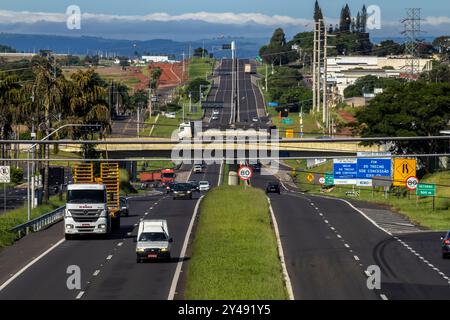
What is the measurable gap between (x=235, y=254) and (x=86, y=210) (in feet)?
35.7

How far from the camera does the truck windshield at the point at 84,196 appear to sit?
6158cm

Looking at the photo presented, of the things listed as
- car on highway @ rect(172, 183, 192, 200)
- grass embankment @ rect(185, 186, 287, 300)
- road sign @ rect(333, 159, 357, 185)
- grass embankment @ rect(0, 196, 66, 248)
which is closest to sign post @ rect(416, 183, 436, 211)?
road sign @ rect(333, 159, 357, 185)

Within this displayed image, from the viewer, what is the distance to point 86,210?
201ft

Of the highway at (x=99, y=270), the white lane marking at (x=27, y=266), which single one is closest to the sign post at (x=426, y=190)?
the highway at (x=99, y=270)

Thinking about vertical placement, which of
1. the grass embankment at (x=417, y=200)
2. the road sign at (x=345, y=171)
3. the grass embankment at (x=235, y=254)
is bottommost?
the grass embankment at (x=417, y=200)

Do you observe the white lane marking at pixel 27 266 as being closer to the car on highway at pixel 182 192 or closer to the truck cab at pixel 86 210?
the truck cab at pixel 86 210

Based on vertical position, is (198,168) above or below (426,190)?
below

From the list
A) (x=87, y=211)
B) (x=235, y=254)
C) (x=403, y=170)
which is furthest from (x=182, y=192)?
(x=235, y=254)

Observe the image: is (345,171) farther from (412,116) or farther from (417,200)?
(412,116)

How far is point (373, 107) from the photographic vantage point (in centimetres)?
11338

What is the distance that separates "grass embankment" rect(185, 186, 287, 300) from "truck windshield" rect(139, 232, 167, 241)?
1.77 metres

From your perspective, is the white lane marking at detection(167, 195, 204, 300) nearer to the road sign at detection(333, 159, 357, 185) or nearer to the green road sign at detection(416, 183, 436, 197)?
the road sign at detection(333, 159, 357, 185)

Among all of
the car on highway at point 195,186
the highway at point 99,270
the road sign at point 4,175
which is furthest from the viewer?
the car on highway at point 195,186

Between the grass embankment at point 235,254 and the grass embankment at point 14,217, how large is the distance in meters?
10.7
